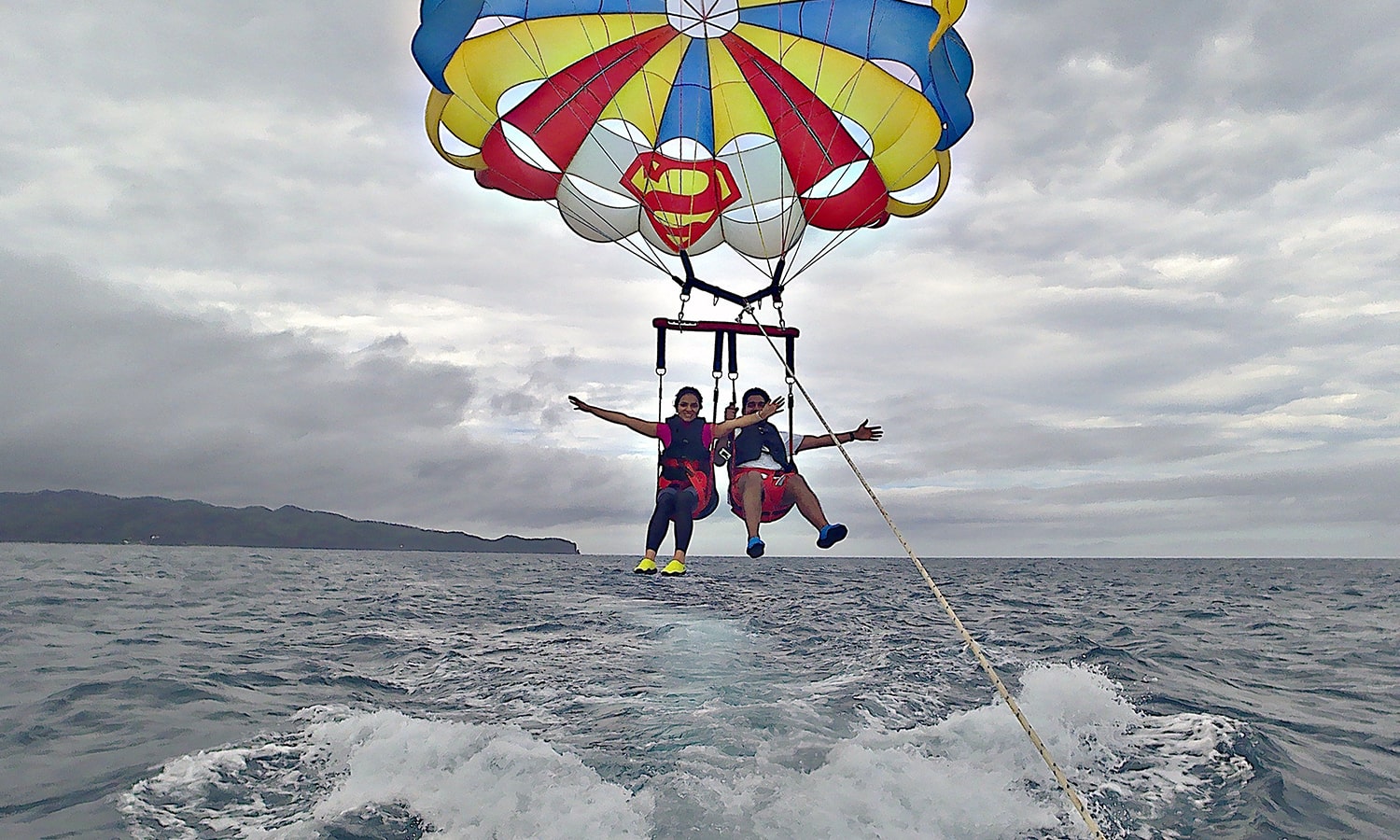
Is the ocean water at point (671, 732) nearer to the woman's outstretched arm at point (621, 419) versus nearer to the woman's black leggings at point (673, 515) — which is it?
the woman's black leggings at point (673, 515)

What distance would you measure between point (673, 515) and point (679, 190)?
3.90 meters

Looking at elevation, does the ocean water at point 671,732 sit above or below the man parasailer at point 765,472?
below

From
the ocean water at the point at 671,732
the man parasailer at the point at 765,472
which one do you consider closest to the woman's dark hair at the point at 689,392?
the man parasailer at the point at 765,472

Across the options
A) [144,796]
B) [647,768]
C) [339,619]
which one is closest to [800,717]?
[647,768]

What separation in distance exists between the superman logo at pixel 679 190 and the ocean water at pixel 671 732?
4.73m

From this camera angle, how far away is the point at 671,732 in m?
6.08

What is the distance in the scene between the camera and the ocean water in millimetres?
4863

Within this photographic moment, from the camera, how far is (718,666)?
8.25m

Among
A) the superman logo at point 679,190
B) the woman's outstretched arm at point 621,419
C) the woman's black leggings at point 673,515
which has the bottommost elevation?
the woman's black leggings at point 673,515

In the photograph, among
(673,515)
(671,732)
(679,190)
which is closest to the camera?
(671,732)

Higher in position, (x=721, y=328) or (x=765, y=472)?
(x=721, y=328)

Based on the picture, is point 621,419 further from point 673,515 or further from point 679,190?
point 679,190

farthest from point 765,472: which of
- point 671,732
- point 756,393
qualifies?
point 671,732

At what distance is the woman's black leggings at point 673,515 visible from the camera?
8141 millimetres
